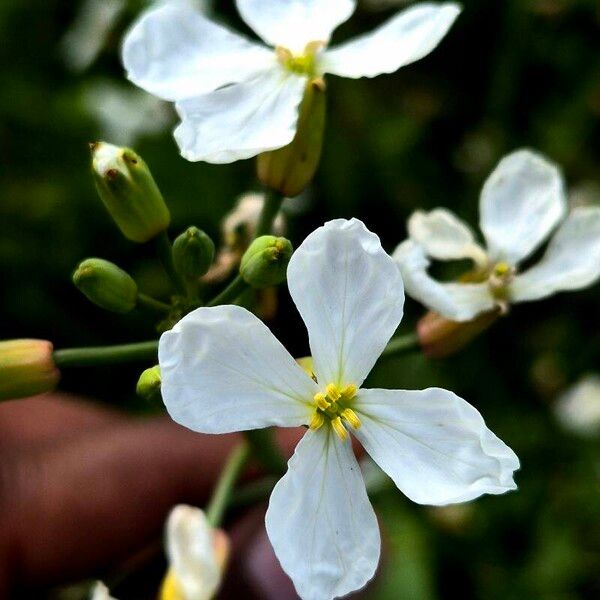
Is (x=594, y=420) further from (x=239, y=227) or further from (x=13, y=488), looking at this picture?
(x=13, y=488)

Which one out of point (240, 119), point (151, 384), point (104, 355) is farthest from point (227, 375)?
point (240, 119)

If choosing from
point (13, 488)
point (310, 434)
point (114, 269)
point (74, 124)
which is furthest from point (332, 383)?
point (74, 124)

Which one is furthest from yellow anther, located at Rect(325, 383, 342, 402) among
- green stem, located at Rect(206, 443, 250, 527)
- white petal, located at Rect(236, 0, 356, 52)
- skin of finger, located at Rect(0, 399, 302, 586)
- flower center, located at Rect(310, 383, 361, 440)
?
skin of finger, located at Rect(0, 399, 302, 586)

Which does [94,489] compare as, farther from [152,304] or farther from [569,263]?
[569,263]

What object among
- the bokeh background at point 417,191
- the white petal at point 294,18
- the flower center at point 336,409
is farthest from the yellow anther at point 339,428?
the bokeh background at point 417,191

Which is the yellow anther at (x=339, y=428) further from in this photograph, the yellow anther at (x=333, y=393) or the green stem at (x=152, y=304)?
the green stem at (x=152, y=304)
